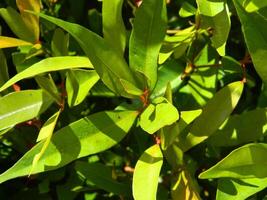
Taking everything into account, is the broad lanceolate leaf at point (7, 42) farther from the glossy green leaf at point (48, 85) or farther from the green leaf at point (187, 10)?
the green leaf at point (187, 10)

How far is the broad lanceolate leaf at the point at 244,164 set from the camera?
2.25ft

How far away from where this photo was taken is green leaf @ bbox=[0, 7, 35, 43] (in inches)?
33.7

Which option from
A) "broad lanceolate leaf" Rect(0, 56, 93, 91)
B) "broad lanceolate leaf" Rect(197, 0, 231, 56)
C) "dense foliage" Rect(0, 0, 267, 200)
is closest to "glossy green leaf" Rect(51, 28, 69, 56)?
"dense foliage" Rect(0, 0, 267, 200)

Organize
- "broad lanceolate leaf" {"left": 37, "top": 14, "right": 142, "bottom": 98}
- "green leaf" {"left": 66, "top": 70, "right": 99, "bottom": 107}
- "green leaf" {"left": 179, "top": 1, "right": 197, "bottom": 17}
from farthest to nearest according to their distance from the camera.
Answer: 1. "green leaf" {"left": 179, "top": 1, "right": 197, "bottom": 17}
2. "green leaf" {"left": 66, "top": 70, "right": 99, "bottom": 107}
3. "broad lanceolate leaf" {"left": 37, "top": 14, "right": 142, "bottom": 98}

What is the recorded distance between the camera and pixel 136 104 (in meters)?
0.83

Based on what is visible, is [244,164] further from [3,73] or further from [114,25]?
[3,73]

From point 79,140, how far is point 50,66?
113 mm

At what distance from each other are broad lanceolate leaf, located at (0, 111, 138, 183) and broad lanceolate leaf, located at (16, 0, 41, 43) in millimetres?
186

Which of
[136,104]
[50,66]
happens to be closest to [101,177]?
[136,104]

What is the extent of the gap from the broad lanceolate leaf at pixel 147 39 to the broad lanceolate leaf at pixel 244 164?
0.14 meters

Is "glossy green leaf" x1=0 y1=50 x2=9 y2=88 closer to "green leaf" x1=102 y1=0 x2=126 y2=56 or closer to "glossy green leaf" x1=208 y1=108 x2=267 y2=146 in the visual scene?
"green leaf" x1=102 y1=0 x2=126 y2=56

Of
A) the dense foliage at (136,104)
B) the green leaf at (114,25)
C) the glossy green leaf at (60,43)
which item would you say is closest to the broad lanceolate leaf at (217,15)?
the dense foliage at (136,104)

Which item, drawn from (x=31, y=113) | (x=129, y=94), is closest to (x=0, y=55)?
(x=31, y=113)

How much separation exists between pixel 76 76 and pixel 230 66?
0.86 ft
